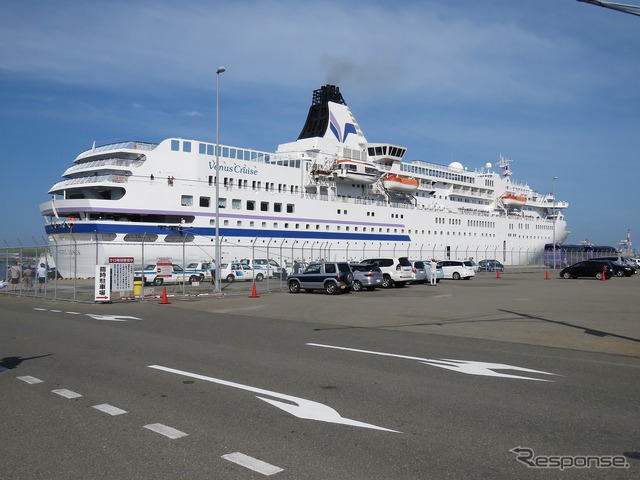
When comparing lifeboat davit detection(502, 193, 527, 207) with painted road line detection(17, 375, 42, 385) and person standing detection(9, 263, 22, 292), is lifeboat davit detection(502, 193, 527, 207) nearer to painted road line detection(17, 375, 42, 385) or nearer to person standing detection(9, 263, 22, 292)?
person standing detection(9, 263, 22, 292)

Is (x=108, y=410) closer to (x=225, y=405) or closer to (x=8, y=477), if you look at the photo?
(x=225, y=405)

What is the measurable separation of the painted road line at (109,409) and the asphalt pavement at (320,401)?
4cm

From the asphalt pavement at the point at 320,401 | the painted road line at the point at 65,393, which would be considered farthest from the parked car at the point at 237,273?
the painted road line at the point at 65,393

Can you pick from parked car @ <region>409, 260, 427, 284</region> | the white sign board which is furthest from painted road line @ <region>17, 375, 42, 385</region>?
parked car @ <region>409, 260, 427, 284</region>

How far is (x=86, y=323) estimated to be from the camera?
14.6 meters

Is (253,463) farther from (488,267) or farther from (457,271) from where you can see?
(488,267)

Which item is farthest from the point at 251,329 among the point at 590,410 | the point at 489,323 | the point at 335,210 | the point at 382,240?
the point at 382,240

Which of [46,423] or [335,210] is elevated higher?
[335,210]

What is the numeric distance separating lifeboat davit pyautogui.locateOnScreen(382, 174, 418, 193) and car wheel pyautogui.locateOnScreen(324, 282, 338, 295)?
31402mm

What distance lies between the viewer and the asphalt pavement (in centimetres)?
454

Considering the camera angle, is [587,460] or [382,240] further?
[382,240]

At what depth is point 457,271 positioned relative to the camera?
40094 millimetres

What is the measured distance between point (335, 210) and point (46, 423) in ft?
141

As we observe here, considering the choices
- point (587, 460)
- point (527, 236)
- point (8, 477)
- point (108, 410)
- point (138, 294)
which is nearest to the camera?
point (8, 477)
